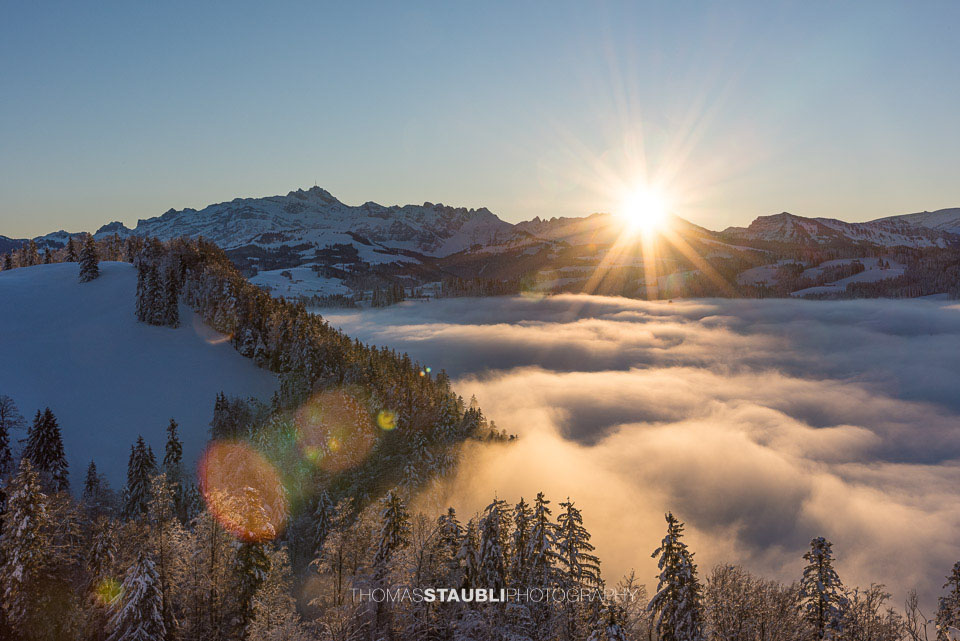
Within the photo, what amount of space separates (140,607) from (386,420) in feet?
262

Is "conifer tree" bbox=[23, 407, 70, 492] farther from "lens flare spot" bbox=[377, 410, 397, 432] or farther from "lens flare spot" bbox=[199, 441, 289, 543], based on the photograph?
"lens flare spot" bbox=[377, 410, 397, 432]

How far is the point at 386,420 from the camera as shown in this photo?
108188 mm

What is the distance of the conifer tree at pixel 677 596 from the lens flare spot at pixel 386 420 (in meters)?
85.3

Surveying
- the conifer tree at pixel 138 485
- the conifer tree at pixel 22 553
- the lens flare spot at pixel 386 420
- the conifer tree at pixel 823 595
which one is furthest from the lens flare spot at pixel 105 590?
the lens flare spot at pixel 386 420

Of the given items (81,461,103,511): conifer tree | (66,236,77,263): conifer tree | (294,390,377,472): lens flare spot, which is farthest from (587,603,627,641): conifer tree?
(66,236,77,263): conifer tree

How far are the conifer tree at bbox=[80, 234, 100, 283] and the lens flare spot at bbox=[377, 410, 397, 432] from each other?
91779mm

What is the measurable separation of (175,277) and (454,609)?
119 metres

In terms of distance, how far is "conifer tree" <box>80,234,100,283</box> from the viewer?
12769 centimetres

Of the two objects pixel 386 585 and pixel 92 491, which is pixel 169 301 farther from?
pixel 386 585

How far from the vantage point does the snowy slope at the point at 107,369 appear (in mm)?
82312

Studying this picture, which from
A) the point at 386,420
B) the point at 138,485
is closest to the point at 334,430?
the point at 386,420

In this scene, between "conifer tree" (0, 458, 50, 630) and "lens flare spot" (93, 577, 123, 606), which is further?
"lens flare spot" (93, 577, 123, 606)

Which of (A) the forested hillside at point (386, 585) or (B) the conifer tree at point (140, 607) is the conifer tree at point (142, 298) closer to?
(A) the forested hillside at point (386, 585)

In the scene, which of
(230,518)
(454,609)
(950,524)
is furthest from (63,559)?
(950,524)
